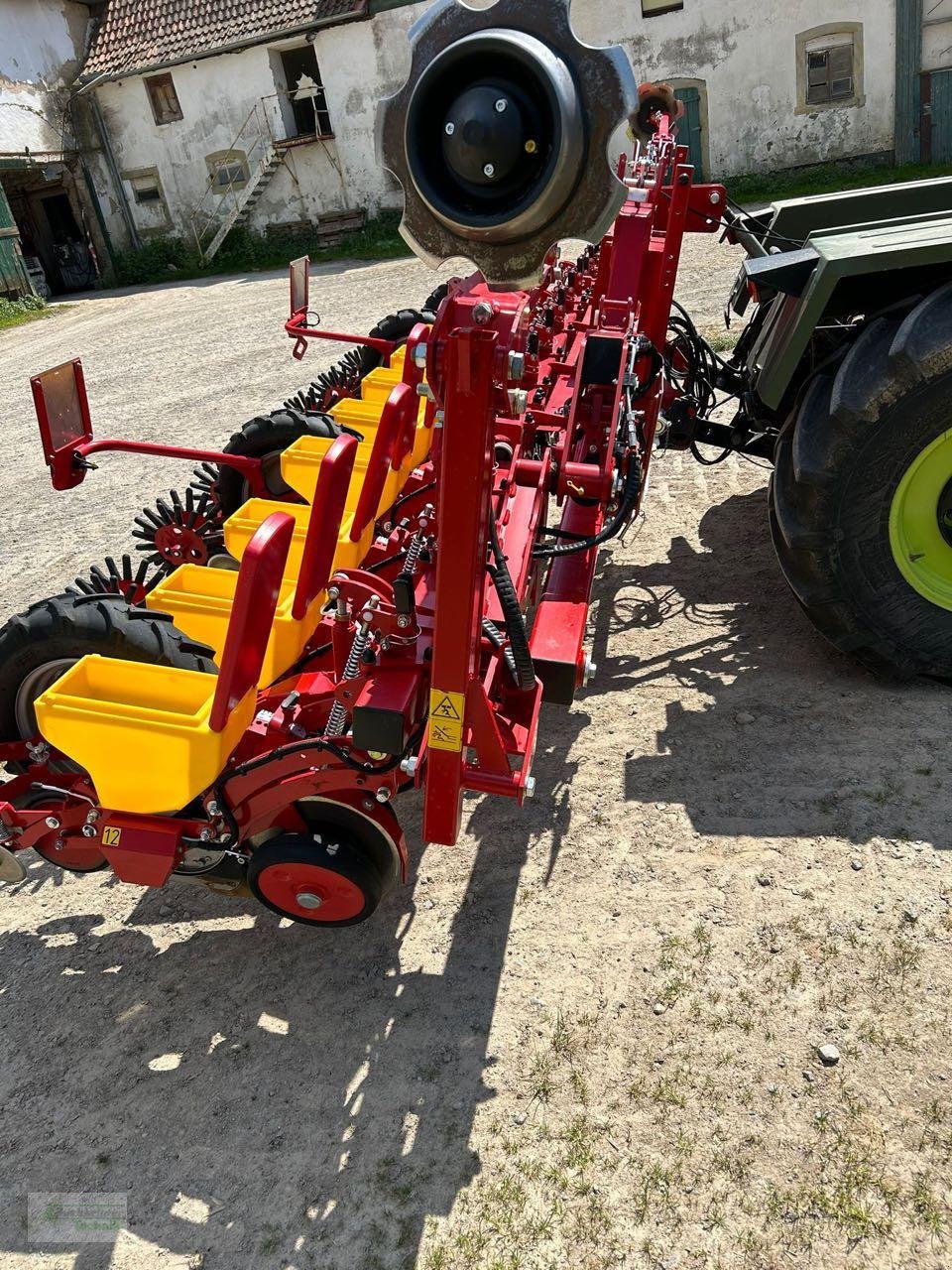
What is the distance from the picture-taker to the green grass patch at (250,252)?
634 inches

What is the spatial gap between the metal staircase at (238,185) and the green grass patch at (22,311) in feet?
11.1

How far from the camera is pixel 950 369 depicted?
275 cm

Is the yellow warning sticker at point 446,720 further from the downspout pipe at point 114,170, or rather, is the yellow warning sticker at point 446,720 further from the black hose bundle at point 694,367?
the downspout pipe at point 114,170

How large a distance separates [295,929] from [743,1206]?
1364mm

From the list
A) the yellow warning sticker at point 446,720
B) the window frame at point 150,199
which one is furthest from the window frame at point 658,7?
the yellow warning sticker at point 446,720

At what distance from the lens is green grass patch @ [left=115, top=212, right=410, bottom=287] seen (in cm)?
1609

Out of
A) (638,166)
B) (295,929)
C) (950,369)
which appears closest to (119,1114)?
(295,929)

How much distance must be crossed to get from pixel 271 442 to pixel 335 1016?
284cm

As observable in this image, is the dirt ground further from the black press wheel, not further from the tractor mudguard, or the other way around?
the tractor mudguard

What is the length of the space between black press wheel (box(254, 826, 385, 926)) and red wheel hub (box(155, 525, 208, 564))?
6.63ft

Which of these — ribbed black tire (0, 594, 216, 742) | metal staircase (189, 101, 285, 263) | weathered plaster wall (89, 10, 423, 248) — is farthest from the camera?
metal staircase (189, 101, 285, 263)

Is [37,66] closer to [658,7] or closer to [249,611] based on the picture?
[658,7]

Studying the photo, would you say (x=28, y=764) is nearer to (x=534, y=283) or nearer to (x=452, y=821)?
(x=452, y=821)
